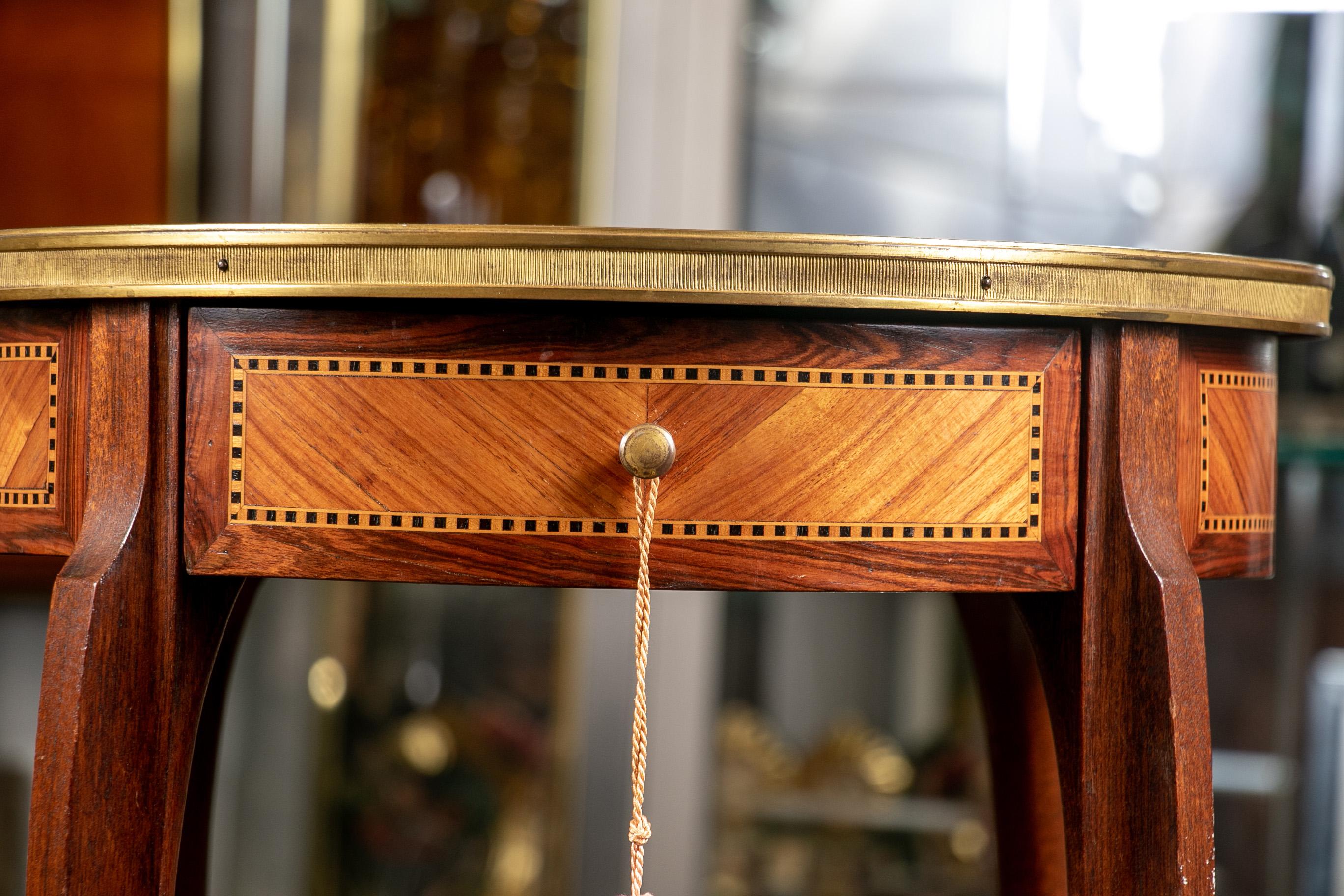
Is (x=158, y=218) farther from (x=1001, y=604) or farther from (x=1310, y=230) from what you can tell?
(x=1310, y=230)

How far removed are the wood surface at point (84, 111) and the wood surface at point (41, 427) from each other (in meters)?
0.89

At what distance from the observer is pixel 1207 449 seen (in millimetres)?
550

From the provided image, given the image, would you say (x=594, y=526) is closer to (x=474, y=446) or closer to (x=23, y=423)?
(x=474, y=446)

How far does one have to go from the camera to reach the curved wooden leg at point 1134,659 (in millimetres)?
492

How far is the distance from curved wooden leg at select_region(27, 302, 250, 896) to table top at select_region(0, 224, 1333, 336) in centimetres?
3

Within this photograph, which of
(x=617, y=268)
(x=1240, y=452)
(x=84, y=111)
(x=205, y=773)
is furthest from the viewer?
(x=84, y=111)

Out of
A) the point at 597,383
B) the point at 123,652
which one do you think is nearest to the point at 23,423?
the point at 123,652

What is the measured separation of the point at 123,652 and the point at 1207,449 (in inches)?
18.7

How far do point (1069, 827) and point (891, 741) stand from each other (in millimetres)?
950

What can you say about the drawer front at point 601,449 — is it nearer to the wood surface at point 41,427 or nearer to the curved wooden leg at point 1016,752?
the wood surface at point 41,427

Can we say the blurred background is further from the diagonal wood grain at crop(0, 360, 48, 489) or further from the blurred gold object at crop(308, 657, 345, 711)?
the diagonal wood grain at crop(0, 360, 48, 489)

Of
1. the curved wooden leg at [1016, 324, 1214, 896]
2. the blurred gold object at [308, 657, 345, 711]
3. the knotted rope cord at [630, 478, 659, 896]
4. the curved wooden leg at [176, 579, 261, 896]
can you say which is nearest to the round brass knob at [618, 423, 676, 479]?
the knotted rope cord at [630, 478, 659, 896]

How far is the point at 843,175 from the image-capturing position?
1.45 m

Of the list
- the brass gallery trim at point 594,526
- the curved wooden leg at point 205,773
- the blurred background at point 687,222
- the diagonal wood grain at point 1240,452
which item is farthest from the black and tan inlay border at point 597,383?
the blurred background at point 687,222
